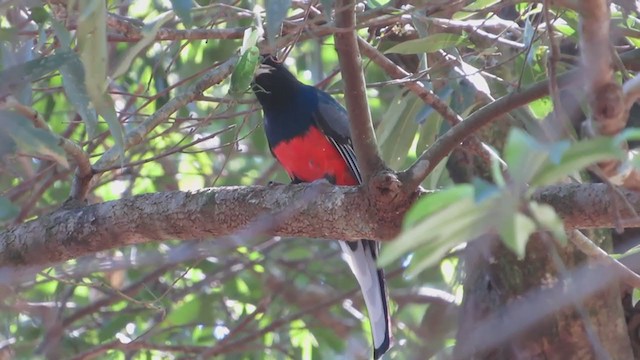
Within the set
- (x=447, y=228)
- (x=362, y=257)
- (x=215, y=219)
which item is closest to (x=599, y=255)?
(x=215, y=219)

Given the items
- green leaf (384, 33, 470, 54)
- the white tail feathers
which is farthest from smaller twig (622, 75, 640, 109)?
the white tail feathers

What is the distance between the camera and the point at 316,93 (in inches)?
188

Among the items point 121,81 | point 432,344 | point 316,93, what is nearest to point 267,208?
point 432,344

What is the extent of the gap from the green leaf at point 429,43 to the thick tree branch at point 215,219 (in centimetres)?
59

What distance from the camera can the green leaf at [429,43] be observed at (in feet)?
10.2

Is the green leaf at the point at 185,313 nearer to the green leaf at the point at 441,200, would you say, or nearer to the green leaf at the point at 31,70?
the green leaf at the point at 31,70

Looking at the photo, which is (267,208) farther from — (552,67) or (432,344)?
(552,67)

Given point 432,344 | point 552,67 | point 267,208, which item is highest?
point 552,67

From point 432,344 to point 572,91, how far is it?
37.9 inches

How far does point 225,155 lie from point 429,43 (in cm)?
169

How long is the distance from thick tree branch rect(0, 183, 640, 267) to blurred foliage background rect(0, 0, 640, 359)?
0.10 metres

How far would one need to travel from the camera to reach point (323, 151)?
4535 mm

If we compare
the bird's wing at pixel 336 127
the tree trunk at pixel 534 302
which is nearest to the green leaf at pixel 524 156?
the tree trunk at pixel 534 302

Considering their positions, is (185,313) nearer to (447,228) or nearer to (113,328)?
(113,328)
